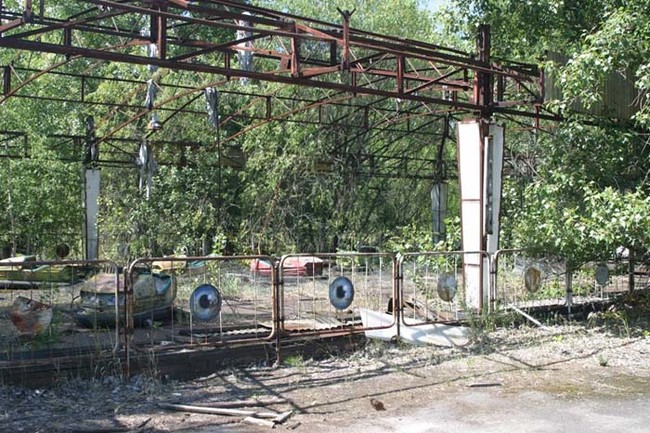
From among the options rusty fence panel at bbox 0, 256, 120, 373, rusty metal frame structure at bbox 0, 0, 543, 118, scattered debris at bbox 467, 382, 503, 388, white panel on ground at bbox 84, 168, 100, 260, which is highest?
rusty metal frame structure at bbox 0, 0, 543, 118

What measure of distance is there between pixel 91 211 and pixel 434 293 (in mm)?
12556

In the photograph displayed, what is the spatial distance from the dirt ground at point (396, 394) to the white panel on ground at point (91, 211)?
46.0 ft

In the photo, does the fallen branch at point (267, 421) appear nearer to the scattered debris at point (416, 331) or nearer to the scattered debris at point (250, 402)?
the scattered debris at point (250, 402)

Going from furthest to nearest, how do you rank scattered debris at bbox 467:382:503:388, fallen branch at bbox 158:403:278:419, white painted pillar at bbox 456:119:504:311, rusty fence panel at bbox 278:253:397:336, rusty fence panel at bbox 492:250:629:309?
white painted pillar at bbox 456:119:504:311, rusty fence panel at bbox 492:250:629:309, rusty fence panel at bbox 278:253:397:336, scattered debris at bbox 467:382:503:388, fallen branch at bbox 158:403:278:419

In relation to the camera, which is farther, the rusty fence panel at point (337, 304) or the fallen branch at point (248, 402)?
the rusty fence panel at point (337, 304)

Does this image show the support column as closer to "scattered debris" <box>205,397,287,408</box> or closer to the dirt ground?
the dirt ground

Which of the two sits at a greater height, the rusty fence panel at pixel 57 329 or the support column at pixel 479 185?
the support column at pixel 479 185

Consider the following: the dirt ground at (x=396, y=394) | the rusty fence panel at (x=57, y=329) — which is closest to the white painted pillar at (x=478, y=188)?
the dirt ground at (x=396, y=394)

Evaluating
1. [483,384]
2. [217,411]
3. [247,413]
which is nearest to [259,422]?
[247,413]

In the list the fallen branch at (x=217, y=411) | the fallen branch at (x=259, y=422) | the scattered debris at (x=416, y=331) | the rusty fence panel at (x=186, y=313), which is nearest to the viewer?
the fallen branch at (x=259, y=422)

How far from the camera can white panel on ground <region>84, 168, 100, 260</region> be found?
21.6 metres

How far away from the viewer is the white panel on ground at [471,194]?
1252 cm

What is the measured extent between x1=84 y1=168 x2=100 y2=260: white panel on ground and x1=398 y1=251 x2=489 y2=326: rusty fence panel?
1108cm

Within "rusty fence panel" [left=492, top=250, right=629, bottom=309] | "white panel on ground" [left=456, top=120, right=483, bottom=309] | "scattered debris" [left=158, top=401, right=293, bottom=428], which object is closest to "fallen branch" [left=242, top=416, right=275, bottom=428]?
"scattered debris" [left=158, top=401, right=293, bottom=428]
